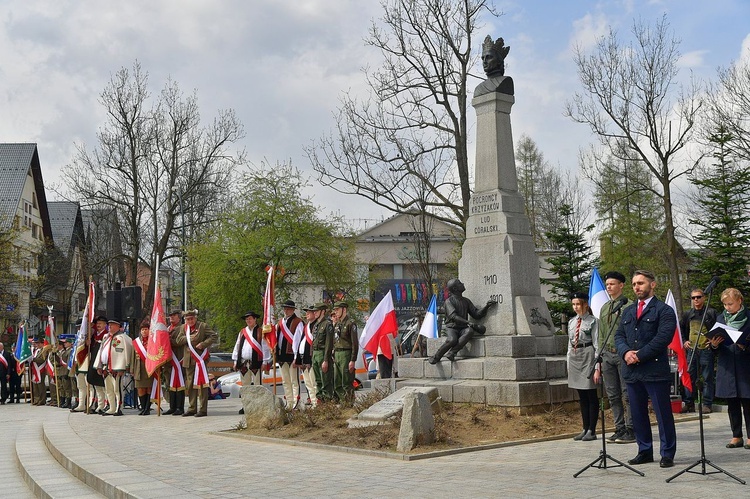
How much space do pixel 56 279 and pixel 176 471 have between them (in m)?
47.7

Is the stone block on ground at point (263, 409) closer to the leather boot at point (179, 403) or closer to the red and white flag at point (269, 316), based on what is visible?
the red and white flag at point (269, 316)

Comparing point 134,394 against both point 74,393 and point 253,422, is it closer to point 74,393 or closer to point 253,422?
point 74,393

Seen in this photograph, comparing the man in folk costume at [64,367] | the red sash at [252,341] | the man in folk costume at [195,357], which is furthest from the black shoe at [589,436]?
the man in folk costume at [64,367]

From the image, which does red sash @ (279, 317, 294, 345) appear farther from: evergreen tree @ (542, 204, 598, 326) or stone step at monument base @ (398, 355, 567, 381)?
evergreen tree @ (542, 204, 598, 326)

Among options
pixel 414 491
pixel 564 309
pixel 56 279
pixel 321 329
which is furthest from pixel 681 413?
pixel 56 279

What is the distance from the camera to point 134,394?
20031 millimetres

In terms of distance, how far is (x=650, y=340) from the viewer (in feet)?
27.3

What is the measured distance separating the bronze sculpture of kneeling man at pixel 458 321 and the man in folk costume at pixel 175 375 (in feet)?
18.7

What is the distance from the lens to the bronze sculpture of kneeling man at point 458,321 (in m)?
13.5

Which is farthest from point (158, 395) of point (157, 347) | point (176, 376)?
point (157, 347)

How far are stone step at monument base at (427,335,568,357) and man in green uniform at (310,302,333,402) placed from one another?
2.08 metres

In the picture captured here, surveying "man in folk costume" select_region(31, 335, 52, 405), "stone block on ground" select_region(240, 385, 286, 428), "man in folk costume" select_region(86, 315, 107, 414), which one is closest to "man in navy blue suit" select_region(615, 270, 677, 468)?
"stone block on ground" select_region(240, 385, 286, 428)

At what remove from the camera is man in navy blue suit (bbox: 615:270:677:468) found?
818 cm

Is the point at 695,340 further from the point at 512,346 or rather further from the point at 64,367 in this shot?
the point at 64,367
